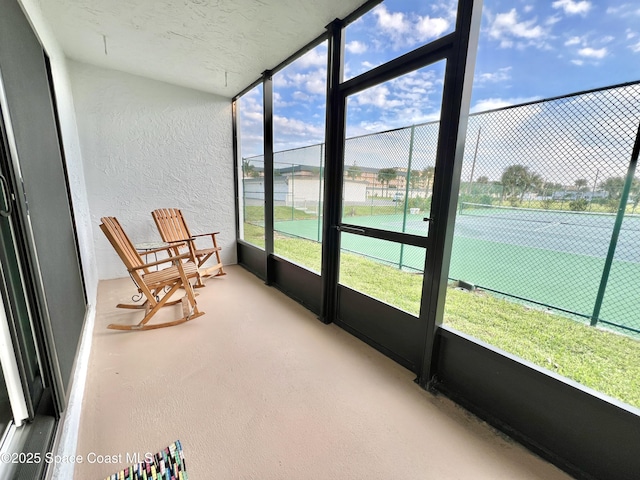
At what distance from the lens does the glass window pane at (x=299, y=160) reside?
9.43 ft

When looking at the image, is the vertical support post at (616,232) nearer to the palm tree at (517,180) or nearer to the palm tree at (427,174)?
the palm tree at (517,180)

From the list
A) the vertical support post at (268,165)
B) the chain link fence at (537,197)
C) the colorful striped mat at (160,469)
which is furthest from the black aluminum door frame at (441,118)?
the colorful striped mat at (160,469)

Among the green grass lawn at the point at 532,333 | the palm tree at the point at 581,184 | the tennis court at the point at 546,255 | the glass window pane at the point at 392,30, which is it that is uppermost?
the glass window pane at the point at 392,30

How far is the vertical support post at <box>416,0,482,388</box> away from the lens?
130cm

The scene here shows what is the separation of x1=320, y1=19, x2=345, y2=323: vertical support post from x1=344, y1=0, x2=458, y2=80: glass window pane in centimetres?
10

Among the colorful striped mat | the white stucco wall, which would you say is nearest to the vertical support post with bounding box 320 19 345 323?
the colorful striped mat

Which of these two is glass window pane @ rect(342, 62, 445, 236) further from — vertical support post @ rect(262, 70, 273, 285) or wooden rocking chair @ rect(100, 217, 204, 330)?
wooden rocking chair @ rect(100, 217, 204, 330)

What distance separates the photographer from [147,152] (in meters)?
3.30

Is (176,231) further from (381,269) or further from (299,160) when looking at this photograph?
(381,269)

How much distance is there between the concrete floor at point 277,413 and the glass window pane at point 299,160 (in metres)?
1.09

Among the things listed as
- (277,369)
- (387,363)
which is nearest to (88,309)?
(277,369)

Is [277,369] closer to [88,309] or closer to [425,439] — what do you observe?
[425,439]

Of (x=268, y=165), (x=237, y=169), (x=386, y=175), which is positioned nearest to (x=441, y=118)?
(x=386, y=175)

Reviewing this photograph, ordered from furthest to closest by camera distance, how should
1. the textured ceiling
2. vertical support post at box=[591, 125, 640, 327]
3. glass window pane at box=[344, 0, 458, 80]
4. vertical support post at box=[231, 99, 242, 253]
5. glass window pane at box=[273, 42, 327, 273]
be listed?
vertical support post at box=[231, 99, 242, 253] → glass window pane at box=[273, 42, 327, 273] → the textured ceiling → glass window pane at box=[344, 0, 458, 80] → vertical support post at box=[591, 125, 640, 327]
